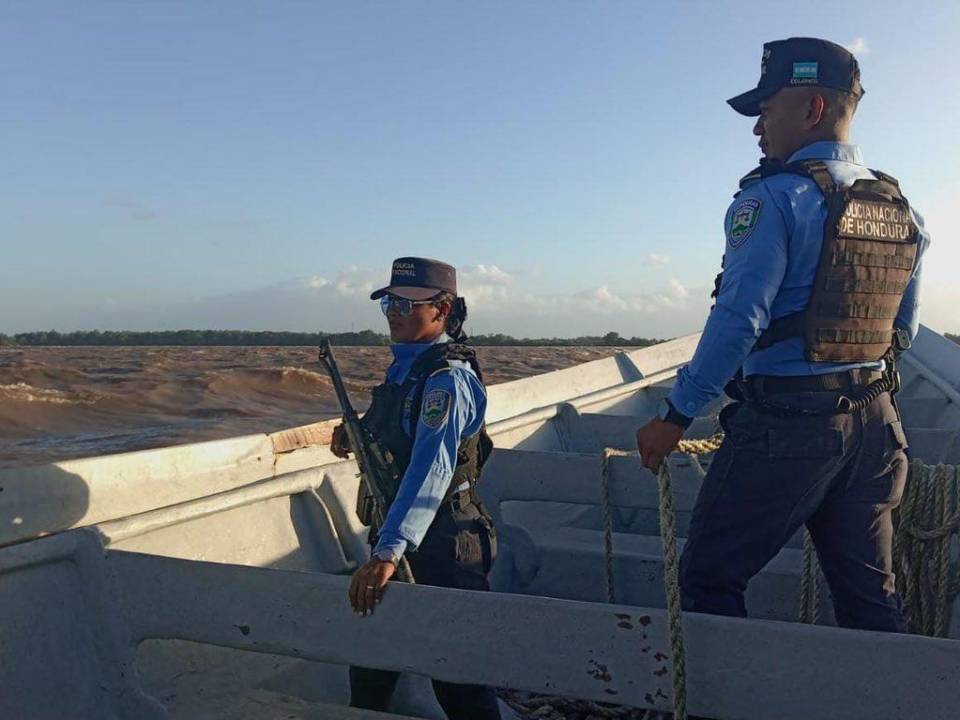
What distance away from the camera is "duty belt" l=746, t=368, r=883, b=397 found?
2385mm

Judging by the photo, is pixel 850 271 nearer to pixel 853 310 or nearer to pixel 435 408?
pixel 853 310

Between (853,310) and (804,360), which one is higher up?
(853,310)

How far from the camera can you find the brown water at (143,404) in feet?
29.9

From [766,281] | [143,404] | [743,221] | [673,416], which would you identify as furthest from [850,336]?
[143,404]

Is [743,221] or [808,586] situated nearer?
[743,221]

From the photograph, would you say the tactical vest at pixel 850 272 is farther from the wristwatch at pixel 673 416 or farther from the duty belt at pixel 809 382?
the wristwatch at pixel 673 416

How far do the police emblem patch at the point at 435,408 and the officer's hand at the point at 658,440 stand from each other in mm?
590

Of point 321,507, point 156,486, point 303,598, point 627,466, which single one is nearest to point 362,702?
point 303,598

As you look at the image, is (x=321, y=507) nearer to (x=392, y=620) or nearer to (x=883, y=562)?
(x=392, y=620)

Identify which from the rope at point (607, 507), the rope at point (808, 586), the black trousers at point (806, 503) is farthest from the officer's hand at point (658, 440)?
the rope at point (607, 507)

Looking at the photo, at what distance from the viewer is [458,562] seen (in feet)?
8.85

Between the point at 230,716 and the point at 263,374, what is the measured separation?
14.4 m

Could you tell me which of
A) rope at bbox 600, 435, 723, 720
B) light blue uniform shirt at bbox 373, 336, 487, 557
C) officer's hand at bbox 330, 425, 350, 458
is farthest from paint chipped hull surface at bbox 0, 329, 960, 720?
officer's hand at bbox 330, 425, 350, 458

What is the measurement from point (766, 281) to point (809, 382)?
0.36 metres
